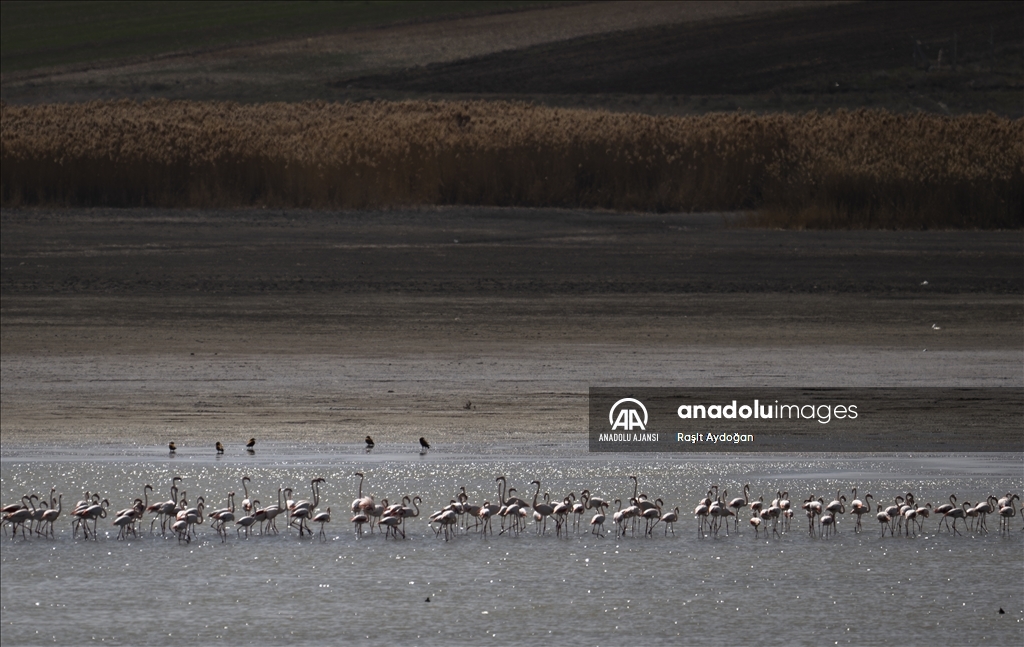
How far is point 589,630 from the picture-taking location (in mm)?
6027

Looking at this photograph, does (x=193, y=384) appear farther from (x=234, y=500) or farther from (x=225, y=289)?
(x=225, y=289)

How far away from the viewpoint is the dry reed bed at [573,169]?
23.5m

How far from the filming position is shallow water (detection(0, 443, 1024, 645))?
237 inches

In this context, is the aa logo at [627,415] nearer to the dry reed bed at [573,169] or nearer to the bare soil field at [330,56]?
the dry reed bed at [573,169]

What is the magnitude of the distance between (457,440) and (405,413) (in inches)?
37.6

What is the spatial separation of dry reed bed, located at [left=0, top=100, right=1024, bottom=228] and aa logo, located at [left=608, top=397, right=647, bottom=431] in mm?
12425

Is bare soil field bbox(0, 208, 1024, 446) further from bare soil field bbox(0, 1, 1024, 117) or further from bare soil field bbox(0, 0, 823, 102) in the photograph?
bare soil field bbox(0, 0, 823, 102)

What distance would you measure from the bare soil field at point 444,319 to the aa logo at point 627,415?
0.86ft

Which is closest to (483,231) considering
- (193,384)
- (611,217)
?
Result: (611,217)
